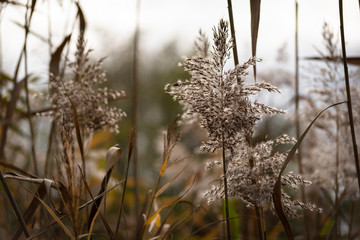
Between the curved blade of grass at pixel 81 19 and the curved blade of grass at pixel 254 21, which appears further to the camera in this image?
the curved blade of grass at pixel 81 19

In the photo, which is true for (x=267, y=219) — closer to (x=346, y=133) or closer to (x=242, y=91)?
(x=346, y=133)

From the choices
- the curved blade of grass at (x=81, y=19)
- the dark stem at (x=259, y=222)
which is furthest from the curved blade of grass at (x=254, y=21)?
the curved blade of grass at (x=81, y=19)

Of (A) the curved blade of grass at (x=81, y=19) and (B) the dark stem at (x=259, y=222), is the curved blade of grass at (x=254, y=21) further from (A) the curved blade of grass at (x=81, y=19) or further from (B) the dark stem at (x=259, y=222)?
(A) the curved blade of grass at (x=81, y=19)

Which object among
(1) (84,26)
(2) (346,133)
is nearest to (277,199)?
(1) (84,26)

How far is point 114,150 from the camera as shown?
4.11 feet

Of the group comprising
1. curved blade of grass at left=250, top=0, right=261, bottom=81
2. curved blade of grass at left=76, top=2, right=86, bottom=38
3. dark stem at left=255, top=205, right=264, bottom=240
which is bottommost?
dark stem at left=255, top=205, right=264, bottom=240

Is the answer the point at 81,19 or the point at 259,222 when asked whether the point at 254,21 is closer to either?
the point at 259,222

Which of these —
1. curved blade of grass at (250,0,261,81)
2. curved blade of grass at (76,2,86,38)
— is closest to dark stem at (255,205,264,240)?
curved blade of grass at (250,0,261,81)

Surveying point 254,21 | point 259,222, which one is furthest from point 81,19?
point 259,222


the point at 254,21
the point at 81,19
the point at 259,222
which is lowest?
the point at 259,222

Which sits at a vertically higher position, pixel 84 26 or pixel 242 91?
pixel 84 26

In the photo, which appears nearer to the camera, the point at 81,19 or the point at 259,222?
the point at 259,222

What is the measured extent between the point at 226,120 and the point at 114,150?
0.35m

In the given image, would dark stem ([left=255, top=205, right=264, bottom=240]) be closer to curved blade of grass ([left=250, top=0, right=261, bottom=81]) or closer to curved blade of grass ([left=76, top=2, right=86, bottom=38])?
curved blade of grass ([left=250, top=0, right=261, bottom=81])
